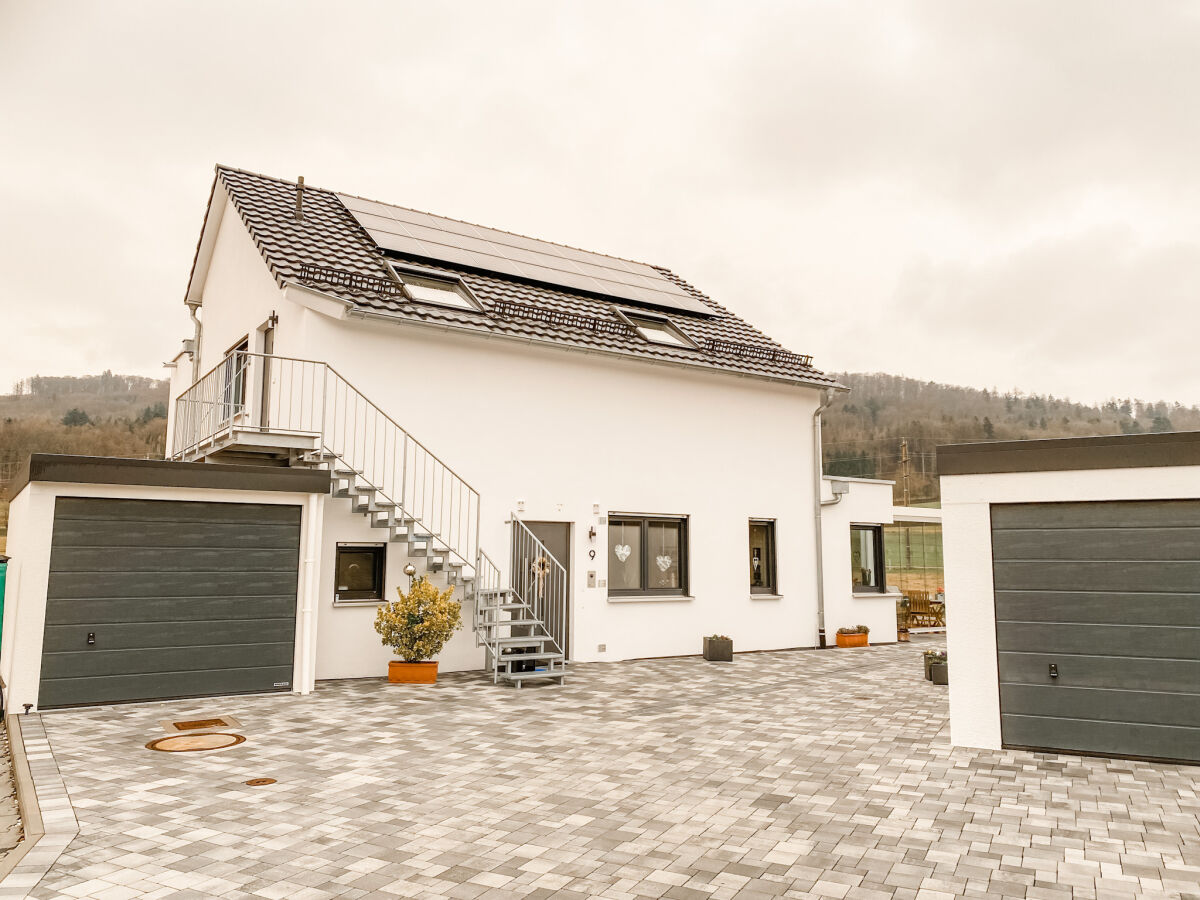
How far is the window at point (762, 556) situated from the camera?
13688 millimetres

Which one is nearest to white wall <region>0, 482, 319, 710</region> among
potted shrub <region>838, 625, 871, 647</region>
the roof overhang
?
the roof overhang

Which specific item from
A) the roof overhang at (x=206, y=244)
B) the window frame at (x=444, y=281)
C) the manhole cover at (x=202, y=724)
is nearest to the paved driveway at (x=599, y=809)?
the manhole cover at (x=202, y=724)

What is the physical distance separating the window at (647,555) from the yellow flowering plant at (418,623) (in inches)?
132

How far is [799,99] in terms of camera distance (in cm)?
1972

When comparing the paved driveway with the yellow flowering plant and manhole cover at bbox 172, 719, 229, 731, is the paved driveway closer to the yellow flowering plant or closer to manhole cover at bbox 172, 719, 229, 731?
manhole cover at bbox 172, 719, 229, 731

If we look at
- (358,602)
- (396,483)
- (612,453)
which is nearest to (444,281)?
(396,483)

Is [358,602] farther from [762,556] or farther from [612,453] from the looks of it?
[762,556]

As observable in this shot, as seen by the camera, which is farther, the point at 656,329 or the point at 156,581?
the point at 656,329

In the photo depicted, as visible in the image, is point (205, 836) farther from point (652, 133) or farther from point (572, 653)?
point (652, 133)

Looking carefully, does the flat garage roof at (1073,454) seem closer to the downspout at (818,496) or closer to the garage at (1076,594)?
the garage at (1076,594)

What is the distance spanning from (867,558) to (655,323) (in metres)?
6.22

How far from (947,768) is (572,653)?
633 centimetres

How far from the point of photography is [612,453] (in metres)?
12.2

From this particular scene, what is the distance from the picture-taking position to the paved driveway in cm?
367
